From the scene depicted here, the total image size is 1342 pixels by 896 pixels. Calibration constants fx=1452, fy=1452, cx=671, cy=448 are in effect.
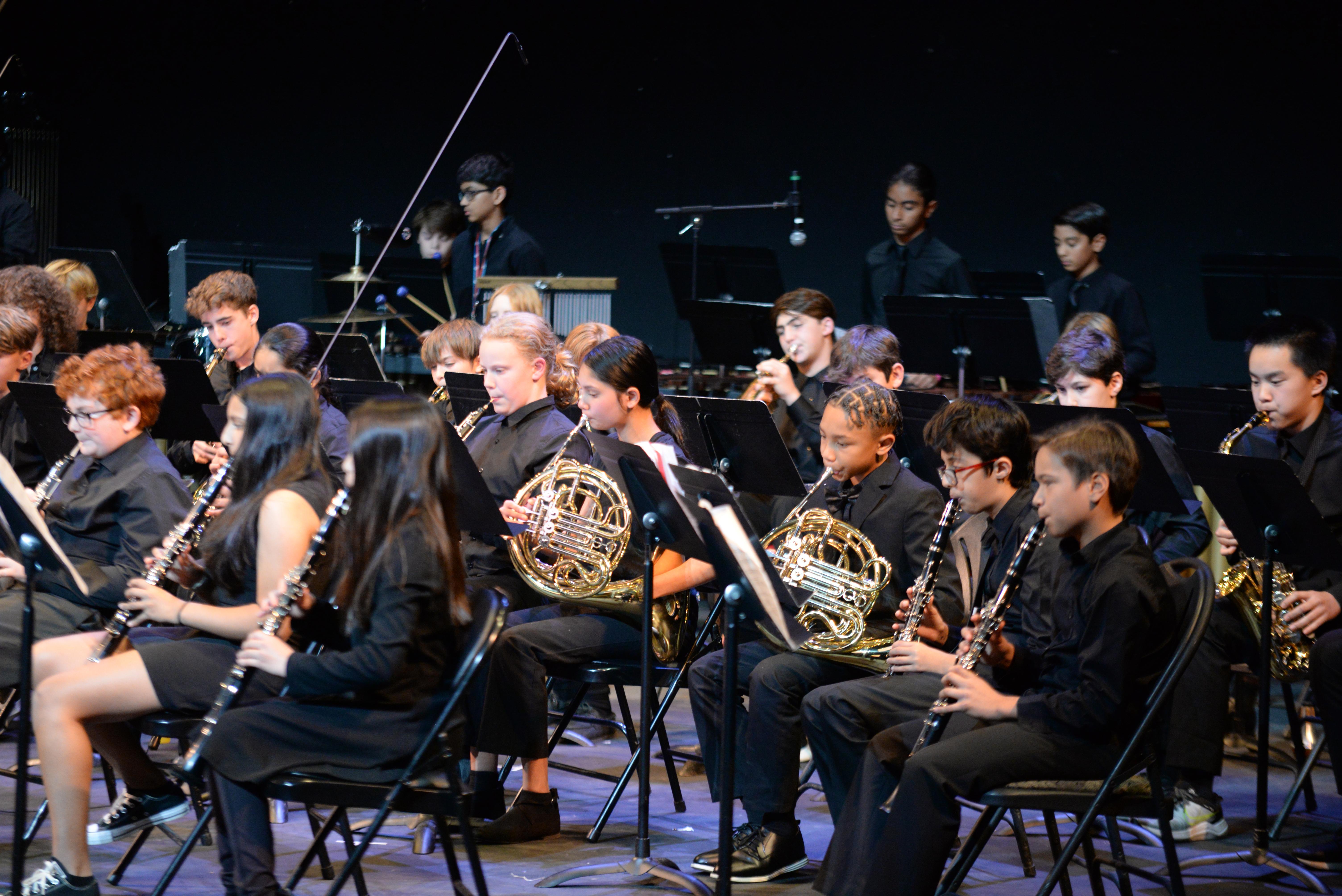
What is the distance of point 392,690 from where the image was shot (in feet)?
9.07

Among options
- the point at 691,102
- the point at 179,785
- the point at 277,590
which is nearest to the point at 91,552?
the point at 179,785

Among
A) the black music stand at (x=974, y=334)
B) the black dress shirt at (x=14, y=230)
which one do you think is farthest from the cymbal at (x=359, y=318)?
the black music stand at (x=974, y=334)

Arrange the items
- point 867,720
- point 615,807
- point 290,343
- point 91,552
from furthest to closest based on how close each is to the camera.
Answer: point 290,343 → point 615,807 → point 91,552 → point 867,720

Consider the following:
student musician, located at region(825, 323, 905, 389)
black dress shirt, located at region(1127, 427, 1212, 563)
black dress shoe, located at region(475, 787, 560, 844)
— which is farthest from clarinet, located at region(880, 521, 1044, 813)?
student musician, located at region(825, 323, 905, 389)

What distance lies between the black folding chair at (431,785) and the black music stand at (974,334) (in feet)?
10.4

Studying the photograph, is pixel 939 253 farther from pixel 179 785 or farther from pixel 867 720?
pixel 179 785

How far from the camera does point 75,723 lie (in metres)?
3.09

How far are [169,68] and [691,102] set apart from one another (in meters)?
3.91

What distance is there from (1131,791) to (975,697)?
370mm

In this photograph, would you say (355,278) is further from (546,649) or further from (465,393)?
(546,649)

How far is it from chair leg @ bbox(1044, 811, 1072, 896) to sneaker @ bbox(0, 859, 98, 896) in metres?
2.03

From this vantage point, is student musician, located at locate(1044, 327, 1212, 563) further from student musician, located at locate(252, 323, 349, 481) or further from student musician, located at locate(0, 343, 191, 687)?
student musician, located at locate(0, 343, 191, 687)

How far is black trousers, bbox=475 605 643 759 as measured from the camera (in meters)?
3.86

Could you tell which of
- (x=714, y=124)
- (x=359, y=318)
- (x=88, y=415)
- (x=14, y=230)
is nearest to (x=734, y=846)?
(x=88, y=415)
